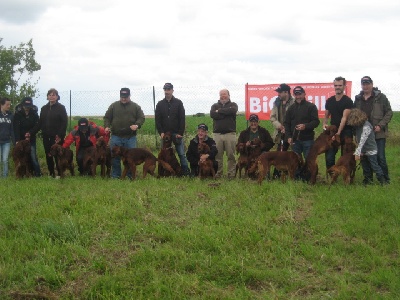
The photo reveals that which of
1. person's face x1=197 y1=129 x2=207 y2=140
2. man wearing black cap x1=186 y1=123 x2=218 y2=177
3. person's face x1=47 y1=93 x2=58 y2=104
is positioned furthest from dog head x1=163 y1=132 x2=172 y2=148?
person's face x1=47 y1=93 x2=58 y2=104

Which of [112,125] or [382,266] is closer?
[382,266]

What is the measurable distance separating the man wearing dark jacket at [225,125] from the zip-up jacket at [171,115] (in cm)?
71

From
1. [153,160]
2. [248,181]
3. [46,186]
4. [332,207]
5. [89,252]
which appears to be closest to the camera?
[89,252]

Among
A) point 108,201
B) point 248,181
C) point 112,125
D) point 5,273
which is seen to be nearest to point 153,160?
point 112,125

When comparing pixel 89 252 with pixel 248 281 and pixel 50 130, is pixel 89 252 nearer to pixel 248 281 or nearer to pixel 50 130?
pixel 248 281

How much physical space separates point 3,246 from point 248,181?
4.92 meters

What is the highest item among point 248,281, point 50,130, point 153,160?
point 50,130

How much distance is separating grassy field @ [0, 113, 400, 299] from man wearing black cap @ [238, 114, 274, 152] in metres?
1.88

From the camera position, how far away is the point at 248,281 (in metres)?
4.64

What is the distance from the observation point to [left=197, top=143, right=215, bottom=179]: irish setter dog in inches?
375

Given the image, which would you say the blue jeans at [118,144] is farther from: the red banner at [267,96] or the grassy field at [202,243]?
the red banner at [267,96]

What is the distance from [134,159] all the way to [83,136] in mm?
1452

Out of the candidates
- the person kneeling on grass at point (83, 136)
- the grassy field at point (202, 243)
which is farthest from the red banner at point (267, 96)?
the grassy field at point (202, 243)

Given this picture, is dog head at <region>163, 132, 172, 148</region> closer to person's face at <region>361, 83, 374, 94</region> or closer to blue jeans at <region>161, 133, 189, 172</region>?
blue jeans at <region>161, 133, 189, 172</region>
